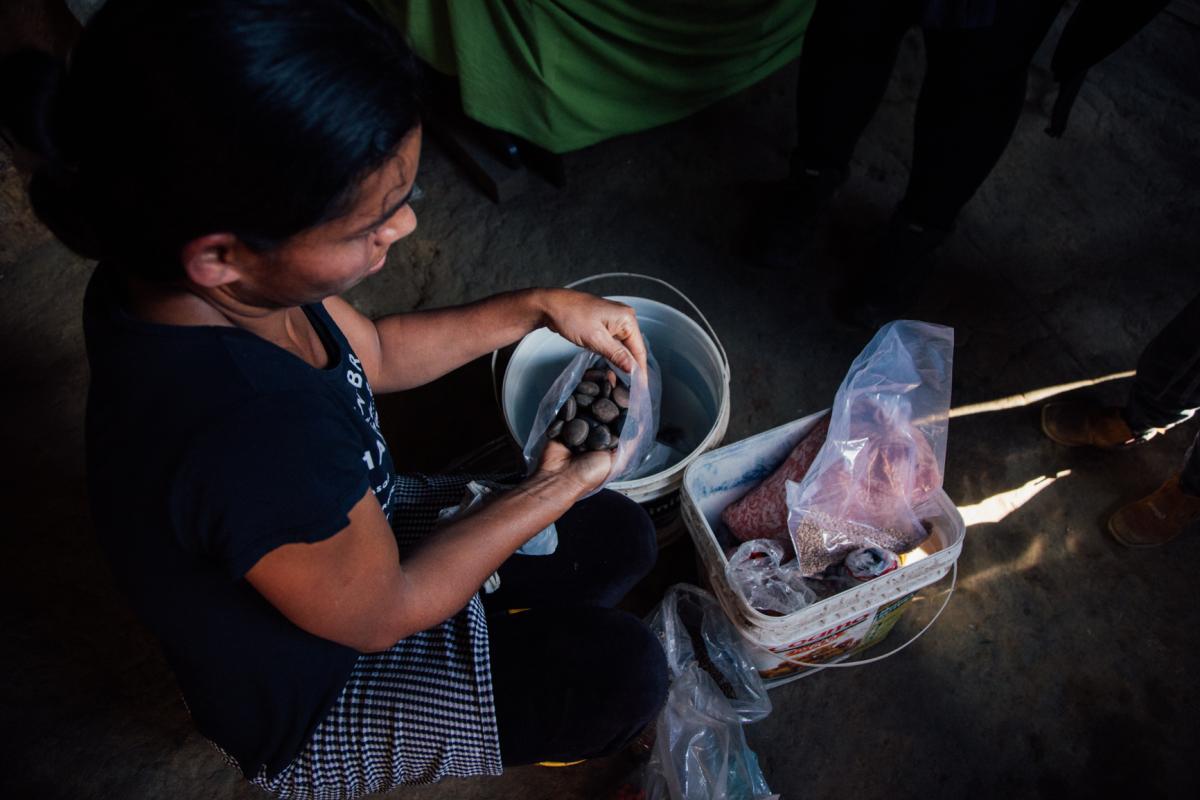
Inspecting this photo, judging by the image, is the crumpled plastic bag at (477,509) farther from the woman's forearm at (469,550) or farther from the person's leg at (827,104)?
the person's leg at (827,104)

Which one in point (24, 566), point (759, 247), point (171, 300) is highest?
point (171, 300)

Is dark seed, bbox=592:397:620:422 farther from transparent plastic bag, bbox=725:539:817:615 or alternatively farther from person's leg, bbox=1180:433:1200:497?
person's leg, bbox=1180:433:1200:497

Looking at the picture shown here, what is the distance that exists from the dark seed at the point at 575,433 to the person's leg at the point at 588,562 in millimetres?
96

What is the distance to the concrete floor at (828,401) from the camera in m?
1.37

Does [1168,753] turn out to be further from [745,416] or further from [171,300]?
[171,300]

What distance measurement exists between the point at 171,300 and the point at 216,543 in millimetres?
213

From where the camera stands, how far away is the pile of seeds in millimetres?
1179

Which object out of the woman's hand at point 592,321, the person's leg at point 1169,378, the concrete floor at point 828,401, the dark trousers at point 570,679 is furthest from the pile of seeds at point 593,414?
the person's leg at point 1169,378

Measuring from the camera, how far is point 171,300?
2.34 feet

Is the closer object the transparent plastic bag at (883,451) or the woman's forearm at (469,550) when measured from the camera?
the woman's forearm at (469,550)

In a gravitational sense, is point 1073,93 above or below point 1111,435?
above

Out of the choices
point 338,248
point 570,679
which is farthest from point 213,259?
point 570,679

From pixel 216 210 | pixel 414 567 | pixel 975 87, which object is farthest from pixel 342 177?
pixel 975 87

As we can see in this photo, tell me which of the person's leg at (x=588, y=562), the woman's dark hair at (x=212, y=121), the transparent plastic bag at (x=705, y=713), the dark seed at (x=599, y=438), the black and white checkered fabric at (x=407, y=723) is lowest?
the transparent plastic bag at (x=705, y=713)
